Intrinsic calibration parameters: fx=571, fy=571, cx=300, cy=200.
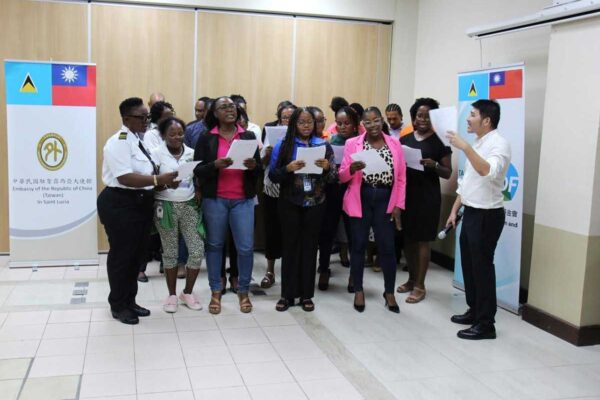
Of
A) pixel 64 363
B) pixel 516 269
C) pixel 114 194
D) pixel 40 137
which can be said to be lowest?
pixel 64 363

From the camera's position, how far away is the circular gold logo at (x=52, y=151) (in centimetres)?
555

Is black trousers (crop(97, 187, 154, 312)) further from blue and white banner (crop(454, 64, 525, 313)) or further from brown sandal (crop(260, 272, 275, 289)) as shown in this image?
blue and white banner (crop(454, 64, 525, 313))

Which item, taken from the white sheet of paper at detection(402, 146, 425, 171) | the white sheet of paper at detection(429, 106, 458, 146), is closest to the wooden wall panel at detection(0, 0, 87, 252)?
the white sheet of paper at detection(402, 146, 425, 171)

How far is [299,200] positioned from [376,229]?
684 millimetres

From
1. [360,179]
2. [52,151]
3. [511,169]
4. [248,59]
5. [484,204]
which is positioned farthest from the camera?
A: [248,59]

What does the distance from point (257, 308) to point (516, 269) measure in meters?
2.13

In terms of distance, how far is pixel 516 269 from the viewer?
4.66m

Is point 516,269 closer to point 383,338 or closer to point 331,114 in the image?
point 383,338

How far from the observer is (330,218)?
17.0 feet

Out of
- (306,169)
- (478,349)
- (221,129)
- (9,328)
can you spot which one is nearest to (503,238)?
(478,349)

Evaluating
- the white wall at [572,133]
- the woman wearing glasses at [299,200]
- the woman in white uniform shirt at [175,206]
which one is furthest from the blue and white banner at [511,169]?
the woman in white uniform shirt at [175,206]

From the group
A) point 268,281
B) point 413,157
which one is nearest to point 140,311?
point 268,281

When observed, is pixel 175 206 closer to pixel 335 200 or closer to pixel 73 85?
pixel 335 200

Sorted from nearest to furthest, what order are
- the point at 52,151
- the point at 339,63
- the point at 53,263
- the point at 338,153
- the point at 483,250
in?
the point at 483,250, the point at 338,153, the point at 52,151, the point at 53,263, the point at 339,63
